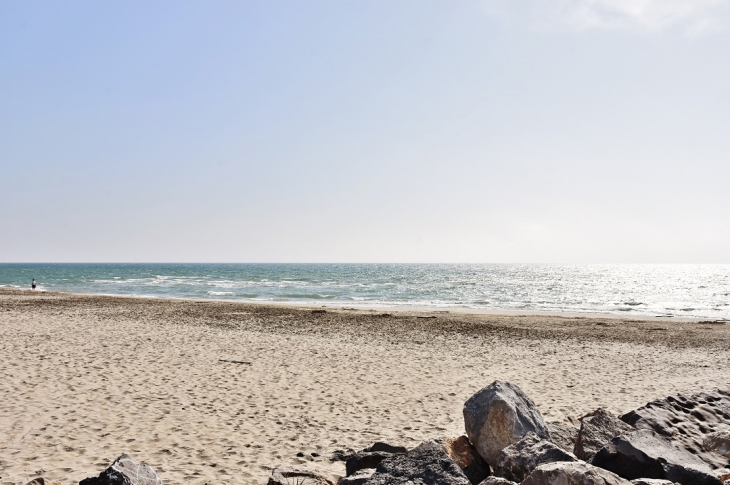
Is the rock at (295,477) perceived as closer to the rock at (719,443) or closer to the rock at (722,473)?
the rock at (722,473)

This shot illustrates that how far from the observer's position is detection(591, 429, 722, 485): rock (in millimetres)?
4625

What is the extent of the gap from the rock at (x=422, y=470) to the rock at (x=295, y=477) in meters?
1.00

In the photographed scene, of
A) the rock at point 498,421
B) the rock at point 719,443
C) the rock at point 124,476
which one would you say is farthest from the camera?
the rock at point 719,443

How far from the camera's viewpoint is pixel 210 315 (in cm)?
2666

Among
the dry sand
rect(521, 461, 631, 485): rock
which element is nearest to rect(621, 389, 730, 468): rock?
the dry sand

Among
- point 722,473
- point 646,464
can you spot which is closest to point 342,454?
point 646,464

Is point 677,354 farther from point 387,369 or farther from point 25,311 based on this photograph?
point 25,311

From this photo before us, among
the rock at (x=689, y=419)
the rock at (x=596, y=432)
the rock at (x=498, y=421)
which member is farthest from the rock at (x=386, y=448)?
the rock at (x=689, y=419)

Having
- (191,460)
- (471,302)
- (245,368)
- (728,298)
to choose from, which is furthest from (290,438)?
(728,298)

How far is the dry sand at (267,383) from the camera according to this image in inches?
285

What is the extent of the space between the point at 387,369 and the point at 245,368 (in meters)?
3.71

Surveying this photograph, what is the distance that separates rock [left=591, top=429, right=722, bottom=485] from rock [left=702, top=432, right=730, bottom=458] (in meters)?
1.47

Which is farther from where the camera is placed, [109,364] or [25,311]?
[25,311]

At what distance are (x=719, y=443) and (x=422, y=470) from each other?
4.12m
